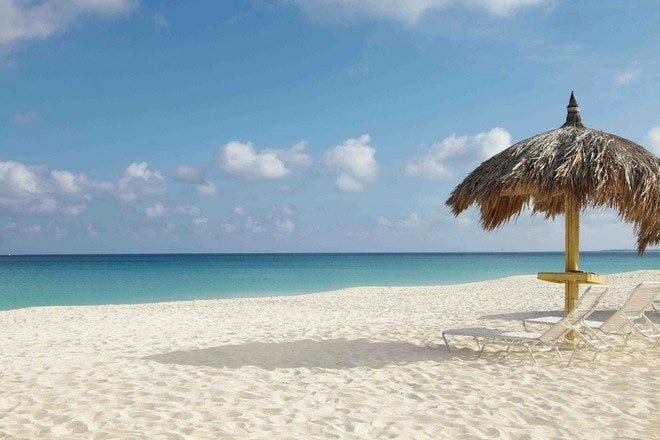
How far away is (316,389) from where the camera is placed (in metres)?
4.86

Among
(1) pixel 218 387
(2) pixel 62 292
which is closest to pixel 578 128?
(1) pixel 218 387

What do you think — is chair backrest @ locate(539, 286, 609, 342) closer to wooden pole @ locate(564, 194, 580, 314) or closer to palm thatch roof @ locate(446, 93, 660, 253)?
wooden pole @ locate(564, 194, 580, 314)

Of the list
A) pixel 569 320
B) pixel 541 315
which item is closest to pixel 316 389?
pixel 569 320

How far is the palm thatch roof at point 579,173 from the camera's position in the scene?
615 cm

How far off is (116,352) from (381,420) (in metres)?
3.68

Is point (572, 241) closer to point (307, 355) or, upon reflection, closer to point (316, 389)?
point (307, 355)

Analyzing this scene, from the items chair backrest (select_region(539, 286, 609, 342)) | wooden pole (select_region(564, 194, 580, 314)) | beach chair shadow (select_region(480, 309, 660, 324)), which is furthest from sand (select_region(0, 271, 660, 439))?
beach chair shadow (select_region(480, 309, 660, 324))

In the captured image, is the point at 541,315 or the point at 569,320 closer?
the point at 569,320

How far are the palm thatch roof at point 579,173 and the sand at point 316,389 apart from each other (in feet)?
5.12

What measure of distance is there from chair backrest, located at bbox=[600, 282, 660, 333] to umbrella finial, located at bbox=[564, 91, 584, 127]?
1.98m

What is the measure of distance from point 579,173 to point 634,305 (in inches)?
56.0

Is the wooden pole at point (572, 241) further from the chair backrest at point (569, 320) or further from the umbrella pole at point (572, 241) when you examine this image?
the chair backrest at point (569, 320)

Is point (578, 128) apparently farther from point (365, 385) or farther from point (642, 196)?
point (365, 385)

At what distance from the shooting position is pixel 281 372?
5.48 meters
